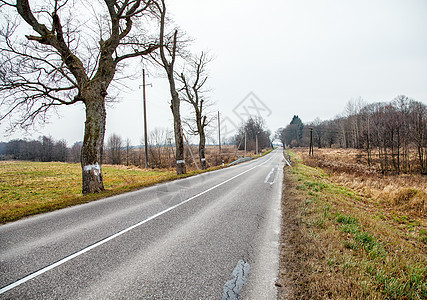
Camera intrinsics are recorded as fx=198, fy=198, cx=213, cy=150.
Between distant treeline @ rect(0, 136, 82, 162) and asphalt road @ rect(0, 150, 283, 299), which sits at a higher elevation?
distant treeline @ rect(0, 136, 82, 162)

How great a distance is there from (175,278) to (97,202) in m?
4.98

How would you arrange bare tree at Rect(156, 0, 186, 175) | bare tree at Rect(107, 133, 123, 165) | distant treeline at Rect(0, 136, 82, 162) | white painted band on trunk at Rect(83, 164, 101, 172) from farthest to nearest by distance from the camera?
distant treeline at Rect(0, 136, 82, 162) < bare tree at Rect(107, 133, 123, 165) < bare tree at Rect(156, 0, 186, 175) < white painted band on trunk at Rect(83, 164, 101, 172)

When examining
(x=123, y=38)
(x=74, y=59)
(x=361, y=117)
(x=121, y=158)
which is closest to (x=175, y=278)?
(x=74, y=59)

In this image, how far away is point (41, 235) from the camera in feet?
12.6

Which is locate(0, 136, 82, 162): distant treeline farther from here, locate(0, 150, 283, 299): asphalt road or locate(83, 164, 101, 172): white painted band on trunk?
locate(0, 150, 283, 299): asphalt road

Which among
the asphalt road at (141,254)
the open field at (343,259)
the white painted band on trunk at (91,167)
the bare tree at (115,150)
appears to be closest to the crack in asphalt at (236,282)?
the asphalt road at (141,254)

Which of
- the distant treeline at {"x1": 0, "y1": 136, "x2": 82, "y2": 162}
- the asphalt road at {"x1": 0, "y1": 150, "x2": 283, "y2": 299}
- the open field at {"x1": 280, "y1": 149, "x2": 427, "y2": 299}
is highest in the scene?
the distant treeline at {"x1": 0, "y1": 136, "x2": 82, "y2": 162}

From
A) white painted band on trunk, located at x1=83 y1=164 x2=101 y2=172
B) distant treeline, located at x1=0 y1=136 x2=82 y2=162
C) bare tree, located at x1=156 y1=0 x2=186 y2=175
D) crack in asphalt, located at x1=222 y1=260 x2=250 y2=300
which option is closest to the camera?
crack in asphalt, located at x1=222 y1=260 x2=250 y2=300

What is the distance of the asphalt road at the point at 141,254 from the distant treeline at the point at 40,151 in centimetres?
9137

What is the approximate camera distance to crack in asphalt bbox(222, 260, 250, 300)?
2.33m

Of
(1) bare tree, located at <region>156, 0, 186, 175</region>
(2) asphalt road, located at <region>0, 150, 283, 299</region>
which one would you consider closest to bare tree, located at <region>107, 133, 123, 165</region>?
(1) bare tree, located at <region>156, 0, 186, 175</region>

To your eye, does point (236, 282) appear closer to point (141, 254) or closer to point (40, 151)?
point (141, 254)

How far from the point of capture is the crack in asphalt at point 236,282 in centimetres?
233

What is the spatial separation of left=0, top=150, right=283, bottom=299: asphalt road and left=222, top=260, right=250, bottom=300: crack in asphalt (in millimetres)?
13
